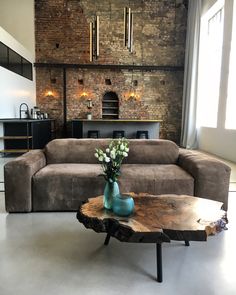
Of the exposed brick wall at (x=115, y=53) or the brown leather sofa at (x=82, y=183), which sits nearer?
the brown leather sofa at (x=82, y=183)

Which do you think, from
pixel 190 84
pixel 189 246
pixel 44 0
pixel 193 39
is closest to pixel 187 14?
pixel 193 39

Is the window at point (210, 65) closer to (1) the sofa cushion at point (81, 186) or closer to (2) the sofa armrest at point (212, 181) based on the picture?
(2) the sofa armrest at point (212, 181)

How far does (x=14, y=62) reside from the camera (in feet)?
23.9

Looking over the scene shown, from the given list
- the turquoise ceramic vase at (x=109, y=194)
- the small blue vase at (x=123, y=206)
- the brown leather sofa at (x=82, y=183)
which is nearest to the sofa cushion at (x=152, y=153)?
the brown leather sofa at (x=82, y=183)

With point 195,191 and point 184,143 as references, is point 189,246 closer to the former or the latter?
point 195,191

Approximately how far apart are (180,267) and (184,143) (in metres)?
7.30

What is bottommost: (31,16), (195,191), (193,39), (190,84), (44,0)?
(195,191)

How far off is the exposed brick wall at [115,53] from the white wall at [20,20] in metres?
0.22

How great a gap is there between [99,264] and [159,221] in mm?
569

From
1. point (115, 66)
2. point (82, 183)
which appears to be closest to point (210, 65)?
point (115, 66)

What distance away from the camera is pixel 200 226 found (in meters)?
1.55

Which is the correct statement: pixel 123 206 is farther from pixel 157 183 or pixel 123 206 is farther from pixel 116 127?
pixel 116 127

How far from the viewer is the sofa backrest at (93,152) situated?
3266mm

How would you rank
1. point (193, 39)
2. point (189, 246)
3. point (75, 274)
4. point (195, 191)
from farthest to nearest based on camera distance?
point (193, 39) → point (195, 191) → point (189, 246) → point (75, 274)
